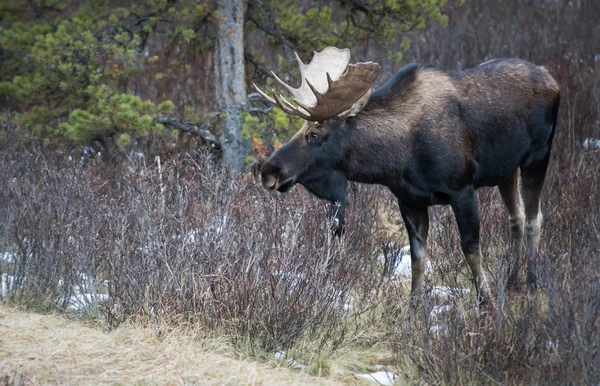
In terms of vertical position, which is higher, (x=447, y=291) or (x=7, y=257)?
(x=447, y=291)

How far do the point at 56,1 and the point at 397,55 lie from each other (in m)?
3.68

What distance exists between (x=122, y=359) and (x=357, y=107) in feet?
6.74

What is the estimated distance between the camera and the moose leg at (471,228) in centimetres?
543

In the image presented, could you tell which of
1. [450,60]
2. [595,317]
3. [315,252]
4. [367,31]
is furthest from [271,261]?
[450,60]

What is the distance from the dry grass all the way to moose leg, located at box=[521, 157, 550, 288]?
2.24 m

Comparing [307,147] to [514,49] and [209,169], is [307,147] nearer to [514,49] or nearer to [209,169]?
[209,169]

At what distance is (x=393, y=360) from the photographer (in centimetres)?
477

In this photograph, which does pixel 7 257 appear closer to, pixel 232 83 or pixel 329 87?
pixel 329 87

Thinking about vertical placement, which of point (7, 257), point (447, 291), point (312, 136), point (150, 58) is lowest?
point (7, 257)

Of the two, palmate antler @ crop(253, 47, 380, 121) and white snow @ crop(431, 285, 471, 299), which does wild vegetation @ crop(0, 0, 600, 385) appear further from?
palmate antler @ crop(253, 47, 380, 121)

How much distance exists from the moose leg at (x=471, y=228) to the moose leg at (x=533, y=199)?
0.61m

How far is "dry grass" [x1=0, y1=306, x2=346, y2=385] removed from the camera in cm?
421

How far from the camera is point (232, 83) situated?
28.5 feet

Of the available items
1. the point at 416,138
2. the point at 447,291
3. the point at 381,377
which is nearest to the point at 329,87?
the point at 416,138
